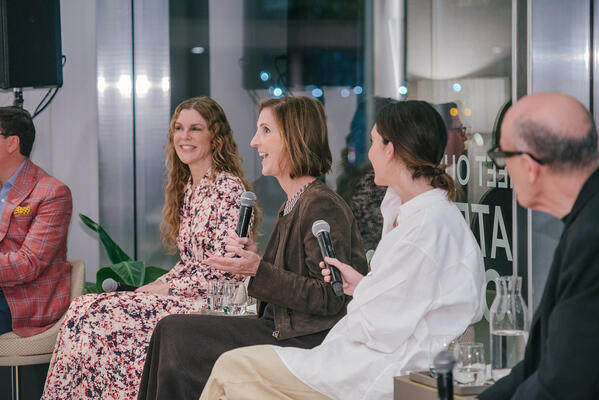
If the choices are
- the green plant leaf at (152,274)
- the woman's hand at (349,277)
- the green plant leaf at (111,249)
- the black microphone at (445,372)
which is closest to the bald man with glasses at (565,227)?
the black microphone at (445,372)

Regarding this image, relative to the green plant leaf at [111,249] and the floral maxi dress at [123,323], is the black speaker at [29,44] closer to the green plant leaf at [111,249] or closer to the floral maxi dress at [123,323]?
the green plant leaf at [111,249]

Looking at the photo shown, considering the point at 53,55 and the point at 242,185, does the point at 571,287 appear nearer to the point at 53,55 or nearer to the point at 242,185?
the point at 242,185

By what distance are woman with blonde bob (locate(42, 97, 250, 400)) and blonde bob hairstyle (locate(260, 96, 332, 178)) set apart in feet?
1.97

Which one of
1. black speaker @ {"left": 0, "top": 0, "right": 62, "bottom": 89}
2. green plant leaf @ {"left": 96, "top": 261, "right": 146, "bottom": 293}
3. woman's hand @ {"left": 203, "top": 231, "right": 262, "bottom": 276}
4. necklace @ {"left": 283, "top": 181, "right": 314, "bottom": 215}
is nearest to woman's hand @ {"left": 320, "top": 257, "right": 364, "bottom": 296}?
woman's hand @ {"left": 203, "top": 231, "right": 262, "bottom": 276}

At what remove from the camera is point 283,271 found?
9.52 ft

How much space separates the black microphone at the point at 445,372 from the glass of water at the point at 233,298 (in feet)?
5.58

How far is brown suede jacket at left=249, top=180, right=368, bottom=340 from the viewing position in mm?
2877

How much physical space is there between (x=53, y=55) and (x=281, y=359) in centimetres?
314

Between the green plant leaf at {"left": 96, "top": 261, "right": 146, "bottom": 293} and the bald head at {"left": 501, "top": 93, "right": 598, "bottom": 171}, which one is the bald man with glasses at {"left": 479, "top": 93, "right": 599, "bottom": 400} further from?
the green plant leaf at {"left": 96, "top": 261, "right": 146, "bottom": 293}

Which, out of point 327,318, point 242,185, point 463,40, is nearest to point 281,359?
point 327,318

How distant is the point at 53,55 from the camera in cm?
498

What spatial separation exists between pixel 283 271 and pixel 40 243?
1.53 m

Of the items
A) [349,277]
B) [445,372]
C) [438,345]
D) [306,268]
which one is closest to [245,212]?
[306,268]

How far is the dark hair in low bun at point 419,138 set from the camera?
100 inches
